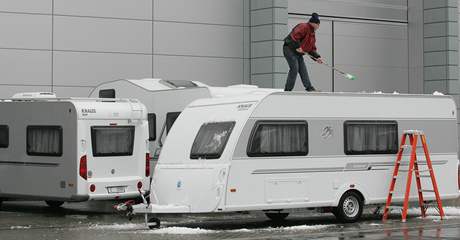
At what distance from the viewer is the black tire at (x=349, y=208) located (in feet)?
61.1

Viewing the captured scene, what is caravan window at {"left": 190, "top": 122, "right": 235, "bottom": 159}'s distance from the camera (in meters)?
17.7

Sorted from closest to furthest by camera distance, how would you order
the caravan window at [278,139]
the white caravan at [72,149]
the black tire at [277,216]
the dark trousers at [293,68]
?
1. the caravan window at [278,139]
2. the black tire at [277,216]
3. the white caravan at [72,149]
4. the dark trousers at [293,68]

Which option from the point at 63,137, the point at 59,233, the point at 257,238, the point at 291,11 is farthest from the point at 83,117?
the point at 291,11

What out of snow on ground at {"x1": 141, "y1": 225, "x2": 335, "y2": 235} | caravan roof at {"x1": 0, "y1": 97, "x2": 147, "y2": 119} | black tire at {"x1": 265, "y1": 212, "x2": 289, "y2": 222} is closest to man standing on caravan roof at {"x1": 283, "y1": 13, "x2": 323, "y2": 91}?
black tire at {"x1": 265, "y1": 212, "x2": 289, "y2": 222}

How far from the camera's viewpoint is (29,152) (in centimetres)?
2097

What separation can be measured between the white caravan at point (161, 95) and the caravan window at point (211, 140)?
101 inches

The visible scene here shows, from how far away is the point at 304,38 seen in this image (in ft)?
67.7

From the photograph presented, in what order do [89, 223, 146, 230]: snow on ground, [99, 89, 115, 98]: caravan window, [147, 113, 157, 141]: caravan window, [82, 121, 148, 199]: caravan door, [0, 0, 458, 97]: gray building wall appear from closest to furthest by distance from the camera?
[89, 223, 146, 230]: snow on ground → [82, 121, 148, 199]: caravan door → [147, 113, 157, 141]: caravan window → [99, 89, 115, 98]: caravan window → [0, 0, 458, 97]: gray building wall

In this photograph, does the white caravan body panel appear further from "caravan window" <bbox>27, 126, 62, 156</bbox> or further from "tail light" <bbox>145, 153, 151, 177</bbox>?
"caravan window" <bbox>27, 126, 62, 156</bbox>

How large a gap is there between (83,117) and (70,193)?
1502 mm

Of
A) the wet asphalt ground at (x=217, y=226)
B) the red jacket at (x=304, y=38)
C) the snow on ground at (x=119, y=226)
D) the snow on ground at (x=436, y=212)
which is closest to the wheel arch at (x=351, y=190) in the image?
the wet asphalt ground at (x=217, y=226)

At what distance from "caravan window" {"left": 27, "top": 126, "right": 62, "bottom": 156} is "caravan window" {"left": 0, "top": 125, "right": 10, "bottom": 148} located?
2.38 feet

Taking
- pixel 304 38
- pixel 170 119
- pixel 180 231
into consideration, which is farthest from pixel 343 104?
pixel 170 119

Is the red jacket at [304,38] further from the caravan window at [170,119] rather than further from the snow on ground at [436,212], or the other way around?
the snow on ground at [436,212]
